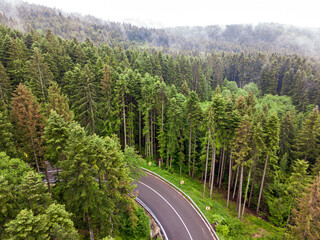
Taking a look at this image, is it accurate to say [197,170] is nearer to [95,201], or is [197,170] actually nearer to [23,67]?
[95,201]

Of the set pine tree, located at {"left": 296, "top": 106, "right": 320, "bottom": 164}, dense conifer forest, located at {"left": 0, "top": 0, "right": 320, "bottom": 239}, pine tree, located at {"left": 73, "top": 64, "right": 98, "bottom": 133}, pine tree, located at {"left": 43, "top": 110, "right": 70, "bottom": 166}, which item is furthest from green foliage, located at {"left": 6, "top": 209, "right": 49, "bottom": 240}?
pine tree, located at {"left": 296, "top": 106, "right": 320, "bottom": 164}

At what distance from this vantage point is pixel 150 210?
23.5 metres

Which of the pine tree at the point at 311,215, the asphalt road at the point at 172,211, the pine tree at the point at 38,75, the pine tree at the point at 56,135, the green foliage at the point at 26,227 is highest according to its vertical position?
the pine tree at the point at 38,75

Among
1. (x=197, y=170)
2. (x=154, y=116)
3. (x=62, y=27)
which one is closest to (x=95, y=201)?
(x=154, y=116)

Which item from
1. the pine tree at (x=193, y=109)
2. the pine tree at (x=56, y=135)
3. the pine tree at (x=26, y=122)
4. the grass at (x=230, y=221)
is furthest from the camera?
the pine tree at (x=193, y=109)

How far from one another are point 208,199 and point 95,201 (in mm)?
19929

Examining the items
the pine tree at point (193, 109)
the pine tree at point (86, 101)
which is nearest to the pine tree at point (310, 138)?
the pine tree at point (193, 109)

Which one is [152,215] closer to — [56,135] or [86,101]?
[56,135]

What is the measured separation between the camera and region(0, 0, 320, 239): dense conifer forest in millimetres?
13938

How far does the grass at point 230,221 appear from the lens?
22522 millimetres

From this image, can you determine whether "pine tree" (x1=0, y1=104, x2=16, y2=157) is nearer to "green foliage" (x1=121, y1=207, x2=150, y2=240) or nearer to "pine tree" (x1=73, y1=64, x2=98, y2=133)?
"pine tree" (x1=73, y1=64, x2=98, y2=133)

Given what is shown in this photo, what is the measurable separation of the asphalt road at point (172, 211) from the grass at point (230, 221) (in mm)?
1688

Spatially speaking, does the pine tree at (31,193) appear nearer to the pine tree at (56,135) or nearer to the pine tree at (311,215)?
the pine tree at (56,135)

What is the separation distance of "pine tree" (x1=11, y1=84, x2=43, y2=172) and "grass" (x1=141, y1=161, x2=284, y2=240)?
42.9 feet
